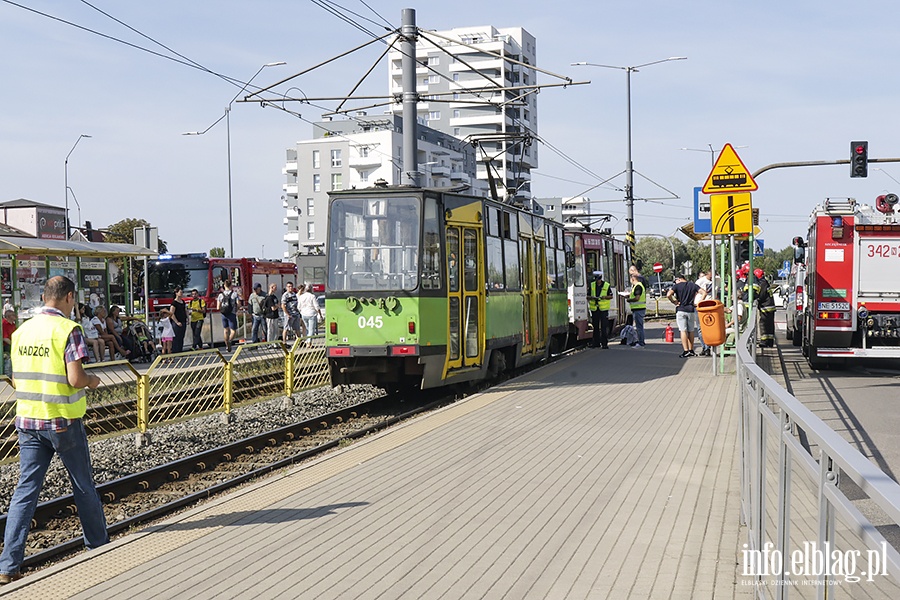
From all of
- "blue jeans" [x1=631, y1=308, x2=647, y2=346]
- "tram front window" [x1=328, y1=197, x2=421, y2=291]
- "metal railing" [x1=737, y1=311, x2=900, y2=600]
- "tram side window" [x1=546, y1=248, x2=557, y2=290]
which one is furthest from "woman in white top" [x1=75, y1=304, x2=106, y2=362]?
"metal railing" [x1=737, y1=311, x2=900, y2=600]

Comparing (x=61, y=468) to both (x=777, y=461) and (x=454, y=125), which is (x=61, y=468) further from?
(x=454, y=125)

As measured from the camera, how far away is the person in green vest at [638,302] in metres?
25.6

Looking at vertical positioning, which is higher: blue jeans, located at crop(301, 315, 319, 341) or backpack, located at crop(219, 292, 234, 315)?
backpack, located at crop(219, 292, 234, 315)

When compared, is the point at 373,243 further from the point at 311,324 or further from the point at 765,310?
the point at 765,310

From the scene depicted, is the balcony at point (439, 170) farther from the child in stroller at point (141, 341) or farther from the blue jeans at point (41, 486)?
the blue jeans at point (41, 486)

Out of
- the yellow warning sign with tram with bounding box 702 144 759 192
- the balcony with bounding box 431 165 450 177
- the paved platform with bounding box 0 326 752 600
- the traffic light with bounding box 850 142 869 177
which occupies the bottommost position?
the paved platform with bounding box 0 326 752 600

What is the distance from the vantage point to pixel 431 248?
1540 cm

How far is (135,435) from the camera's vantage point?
12922 millimetres

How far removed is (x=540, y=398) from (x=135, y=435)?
5.67 metres

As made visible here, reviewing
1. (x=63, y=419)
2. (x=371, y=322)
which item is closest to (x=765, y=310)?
(x=371, y=322)

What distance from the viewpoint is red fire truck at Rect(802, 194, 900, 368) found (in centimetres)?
1955

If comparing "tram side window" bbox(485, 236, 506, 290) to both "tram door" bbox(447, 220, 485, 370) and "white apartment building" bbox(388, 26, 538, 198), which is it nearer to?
"tram door" bbox(447, 220, 485, 370)

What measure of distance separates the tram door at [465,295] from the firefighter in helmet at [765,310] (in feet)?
35.6

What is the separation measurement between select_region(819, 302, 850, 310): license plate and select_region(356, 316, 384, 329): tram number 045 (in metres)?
9.18
